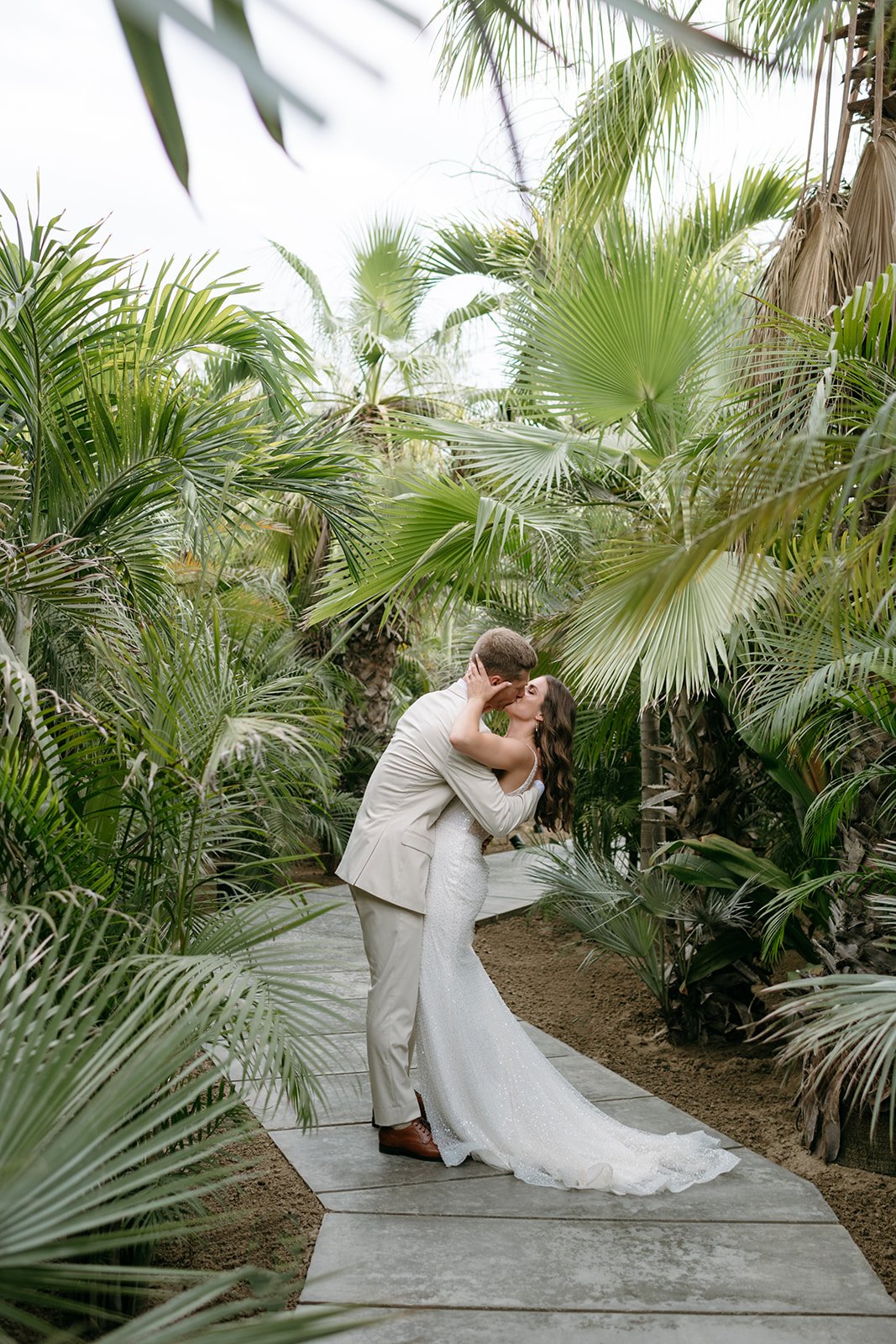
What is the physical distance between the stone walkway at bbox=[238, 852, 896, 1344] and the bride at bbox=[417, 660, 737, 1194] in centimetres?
13

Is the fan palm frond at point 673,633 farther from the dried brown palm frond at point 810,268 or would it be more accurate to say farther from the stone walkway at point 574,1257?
the stone walkway at point 574,1257

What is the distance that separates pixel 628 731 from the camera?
7.34 m

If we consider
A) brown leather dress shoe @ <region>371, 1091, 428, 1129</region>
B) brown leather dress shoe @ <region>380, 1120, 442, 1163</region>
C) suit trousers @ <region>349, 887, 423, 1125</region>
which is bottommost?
brown leather dress shoe @ <region>371, 1091, 428, 1129</region>

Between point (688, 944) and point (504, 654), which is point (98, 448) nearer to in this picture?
point (504, 654)

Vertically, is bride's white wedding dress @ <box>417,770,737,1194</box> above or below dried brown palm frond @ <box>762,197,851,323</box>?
below

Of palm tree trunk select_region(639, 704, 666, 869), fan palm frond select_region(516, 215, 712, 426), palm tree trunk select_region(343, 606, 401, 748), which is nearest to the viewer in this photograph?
fan palm frond select_region(516, 215, 712, 426)

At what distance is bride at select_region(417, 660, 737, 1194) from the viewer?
407 centimetres

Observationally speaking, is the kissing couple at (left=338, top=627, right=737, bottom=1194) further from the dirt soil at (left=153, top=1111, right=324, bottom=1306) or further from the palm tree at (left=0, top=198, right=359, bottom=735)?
the palm tree at (left=0, top=198, right=359, bottom=735)

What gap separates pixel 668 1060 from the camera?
562cm

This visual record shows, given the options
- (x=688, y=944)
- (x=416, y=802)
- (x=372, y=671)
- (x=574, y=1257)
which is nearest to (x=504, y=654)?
(x=416, y=802)

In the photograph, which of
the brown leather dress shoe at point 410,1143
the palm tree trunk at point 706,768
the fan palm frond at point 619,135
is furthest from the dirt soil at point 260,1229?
the fan palm frond at point 619,135

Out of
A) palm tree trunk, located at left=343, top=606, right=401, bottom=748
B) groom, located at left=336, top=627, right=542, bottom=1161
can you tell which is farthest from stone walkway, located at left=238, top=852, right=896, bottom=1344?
palm tree trunk, located at left=343, top=606, right=401, bottom=748

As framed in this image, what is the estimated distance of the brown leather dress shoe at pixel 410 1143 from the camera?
412cm

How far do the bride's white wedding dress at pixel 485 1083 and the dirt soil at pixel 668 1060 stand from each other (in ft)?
1.37
